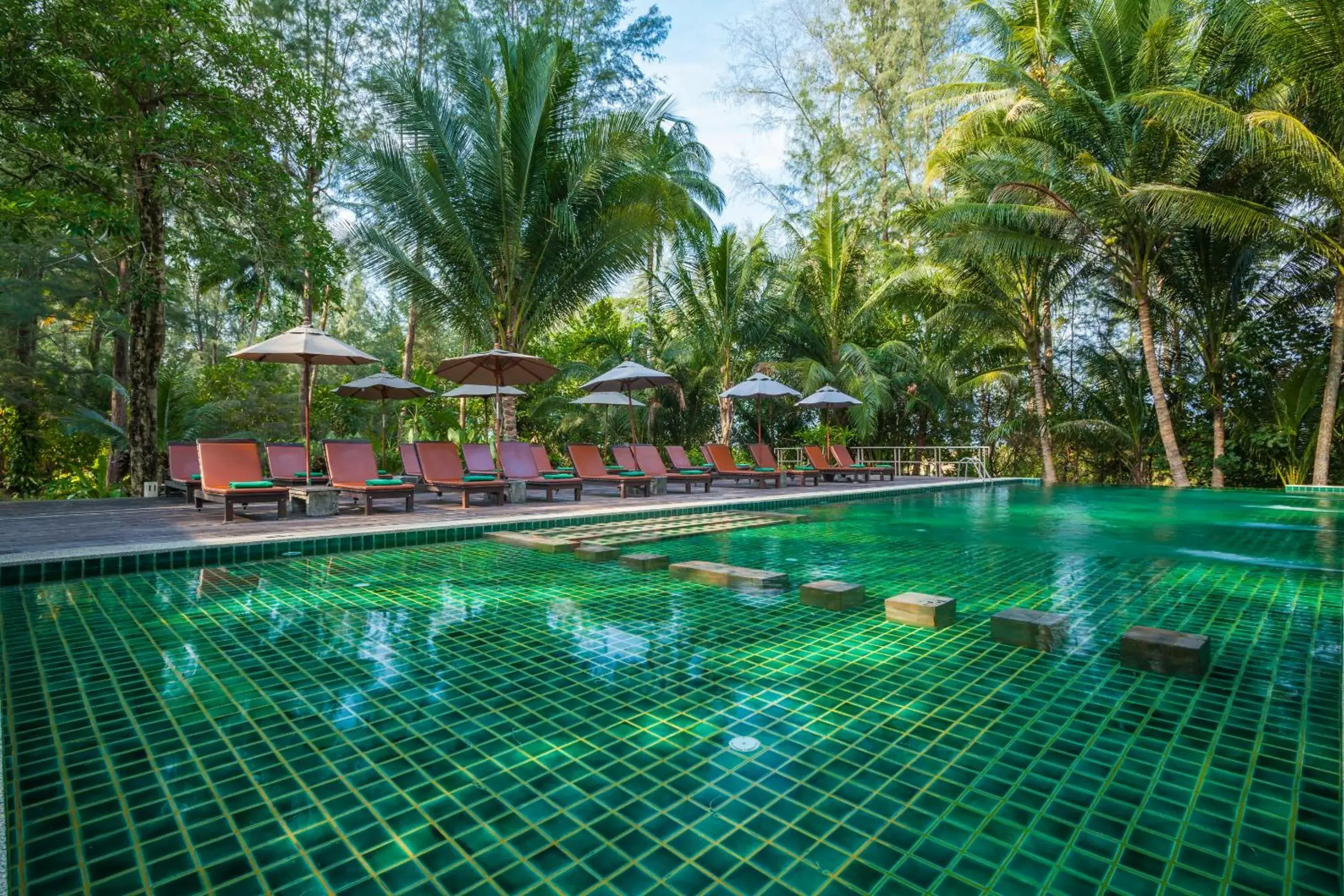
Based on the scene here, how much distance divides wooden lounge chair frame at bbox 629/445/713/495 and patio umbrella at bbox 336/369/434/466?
3660 mm

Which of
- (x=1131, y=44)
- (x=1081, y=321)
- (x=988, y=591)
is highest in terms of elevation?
(x=1131, y=44)

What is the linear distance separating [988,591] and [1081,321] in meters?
18.5

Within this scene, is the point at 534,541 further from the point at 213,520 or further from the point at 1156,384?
the point at 1156,384

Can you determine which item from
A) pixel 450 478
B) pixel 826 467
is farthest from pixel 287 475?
pixel 826 467

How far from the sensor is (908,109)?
68.6 feet

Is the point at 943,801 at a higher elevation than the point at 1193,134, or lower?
lower

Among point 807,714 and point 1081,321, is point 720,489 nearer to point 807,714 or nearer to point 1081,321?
point 807,714

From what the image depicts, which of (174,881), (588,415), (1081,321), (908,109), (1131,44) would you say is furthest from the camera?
(908,109)

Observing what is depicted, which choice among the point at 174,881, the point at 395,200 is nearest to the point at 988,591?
the point at 174,881

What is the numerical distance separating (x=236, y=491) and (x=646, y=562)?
5.01 m

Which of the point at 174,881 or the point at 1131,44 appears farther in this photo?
the point at 1131,44

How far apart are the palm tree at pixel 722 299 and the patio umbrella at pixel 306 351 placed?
28.9 ft

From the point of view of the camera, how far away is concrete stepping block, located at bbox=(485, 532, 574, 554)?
5.85 m

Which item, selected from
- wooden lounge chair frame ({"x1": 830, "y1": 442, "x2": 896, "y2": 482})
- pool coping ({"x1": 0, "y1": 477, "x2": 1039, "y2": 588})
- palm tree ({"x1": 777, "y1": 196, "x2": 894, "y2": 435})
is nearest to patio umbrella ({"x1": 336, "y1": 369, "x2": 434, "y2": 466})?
pool coping ({"x1": 0, "y1": 477, "x2": 1039, "y2": 588})
